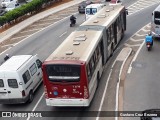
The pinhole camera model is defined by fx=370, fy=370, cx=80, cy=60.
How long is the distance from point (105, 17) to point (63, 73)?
33.1 feet

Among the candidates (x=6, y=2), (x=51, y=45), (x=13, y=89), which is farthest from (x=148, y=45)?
(x=6, y=2)

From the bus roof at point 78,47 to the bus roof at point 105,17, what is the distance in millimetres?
2336

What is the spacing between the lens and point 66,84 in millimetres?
18562

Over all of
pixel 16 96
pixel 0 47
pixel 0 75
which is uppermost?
pixel 0 75

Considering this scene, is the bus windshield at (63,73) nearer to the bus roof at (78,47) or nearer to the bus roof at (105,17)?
the bus roof at (78,47)

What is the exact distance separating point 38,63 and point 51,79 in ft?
14.4

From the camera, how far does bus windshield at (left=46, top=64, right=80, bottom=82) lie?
18239 millimetres

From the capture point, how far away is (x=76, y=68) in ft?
59.8

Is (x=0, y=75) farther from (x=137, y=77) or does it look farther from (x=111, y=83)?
(x=137, y=77)

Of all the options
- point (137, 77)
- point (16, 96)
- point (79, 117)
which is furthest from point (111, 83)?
point (16, 96)

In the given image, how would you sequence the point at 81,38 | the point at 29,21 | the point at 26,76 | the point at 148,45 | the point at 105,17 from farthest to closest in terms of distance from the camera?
1. the point at 29,21
2. the point at 148,45
3. the point at 105,17
4. the point at 81,38
5. the point at 26,76

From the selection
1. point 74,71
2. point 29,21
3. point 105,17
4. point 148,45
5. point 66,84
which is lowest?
point 29,21

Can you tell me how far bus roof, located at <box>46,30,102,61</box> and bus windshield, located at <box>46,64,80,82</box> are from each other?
21.8 inches

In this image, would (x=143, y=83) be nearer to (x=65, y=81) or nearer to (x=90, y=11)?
(x=65, y=81)
